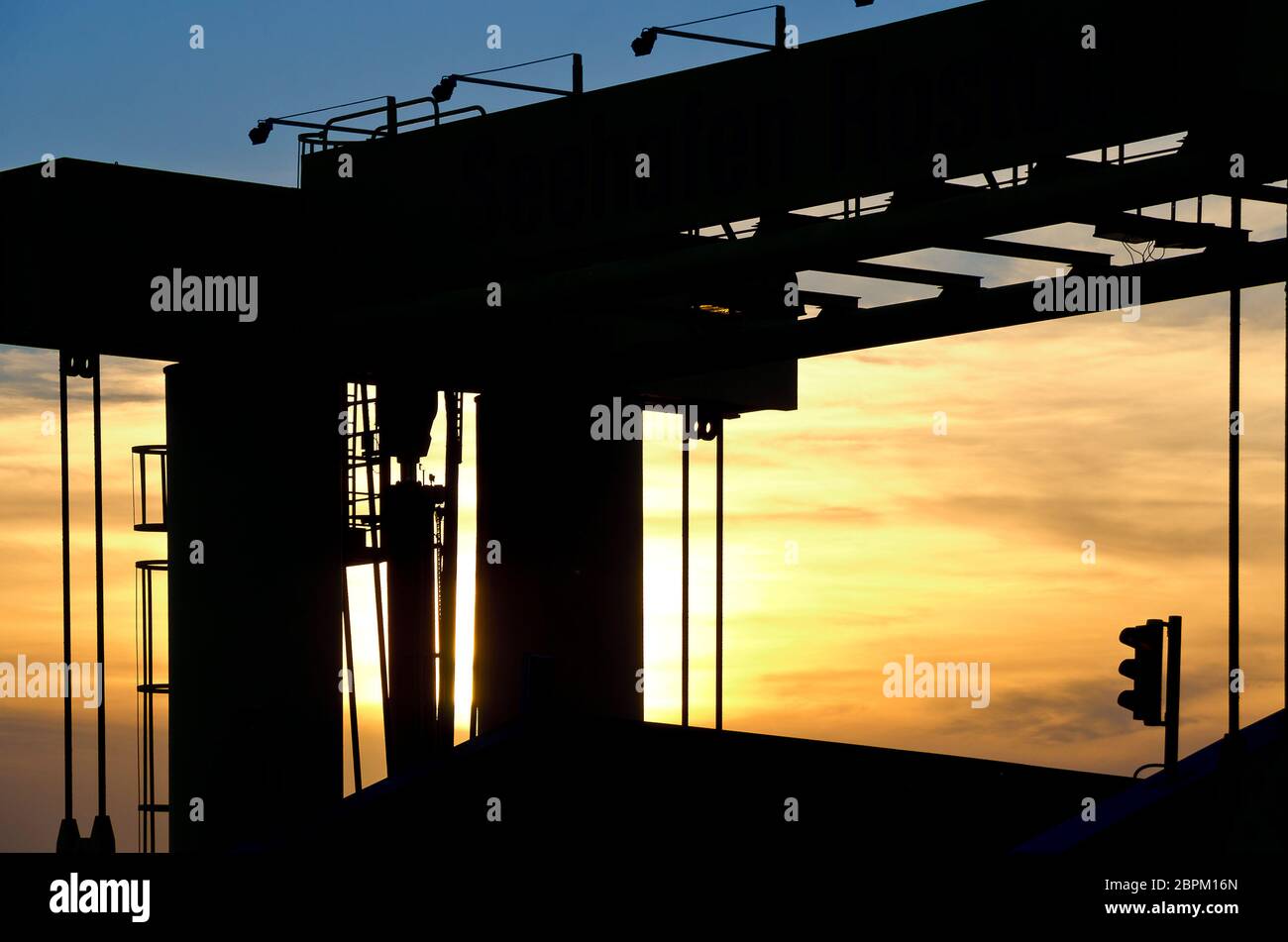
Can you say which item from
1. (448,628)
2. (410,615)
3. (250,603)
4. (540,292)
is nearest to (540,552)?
(448,628)

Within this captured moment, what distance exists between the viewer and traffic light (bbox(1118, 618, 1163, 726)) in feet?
67.1

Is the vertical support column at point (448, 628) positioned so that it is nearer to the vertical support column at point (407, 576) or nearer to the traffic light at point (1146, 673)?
the vertical support column at point (407, 576)

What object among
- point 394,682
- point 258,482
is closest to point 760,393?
point 394,682

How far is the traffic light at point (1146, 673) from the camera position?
20.5m

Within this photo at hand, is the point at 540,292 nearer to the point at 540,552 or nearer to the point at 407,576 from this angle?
the point at 407,576

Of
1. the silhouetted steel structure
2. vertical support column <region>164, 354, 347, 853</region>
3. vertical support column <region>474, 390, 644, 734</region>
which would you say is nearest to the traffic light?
the silhouetted steel structure

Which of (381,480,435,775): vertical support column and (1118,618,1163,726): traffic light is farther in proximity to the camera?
(381,480,435,775): vertical support column

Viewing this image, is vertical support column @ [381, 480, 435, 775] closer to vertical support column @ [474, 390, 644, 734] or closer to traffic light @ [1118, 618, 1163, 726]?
vertical support column @ [474, 390, 644, 734]

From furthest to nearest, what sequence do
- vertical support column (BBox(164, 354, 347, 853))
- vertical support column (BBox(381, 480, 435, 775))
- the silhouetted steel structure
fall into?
vertical support column (BBox(381, 480, 435, 775)), vertical support column (BBox(164, 354, 347, 853)), the silhouetted steel structure

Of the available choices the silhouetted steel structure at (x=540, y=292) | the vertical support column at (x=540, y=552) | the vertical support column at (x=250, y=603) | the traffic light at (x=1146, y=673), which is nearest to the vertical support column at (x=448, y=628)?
the silhouetted steel structure at (x=540, y=292)

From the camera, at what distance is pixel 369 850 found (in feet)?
73.0

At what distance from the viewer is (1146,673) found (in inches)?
807
